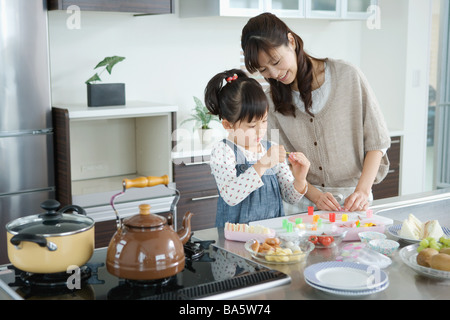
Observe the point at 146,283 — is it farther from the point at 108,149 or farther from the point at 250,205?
the point at 108,149

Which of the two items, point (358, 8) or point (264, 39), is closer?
point (264, 39)

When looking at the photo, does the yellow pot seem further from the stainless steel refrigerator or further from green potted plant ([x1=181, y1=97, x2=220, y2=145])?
green potted plant ([x1=181, y1=97, x2=220, y2=145])

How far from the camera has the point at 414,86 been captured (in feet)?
15.1

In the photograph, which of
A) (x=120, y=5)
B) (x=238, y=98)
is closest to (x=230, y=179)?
(x=238, y=98)

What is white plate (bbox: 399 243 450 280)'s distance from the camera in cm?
131

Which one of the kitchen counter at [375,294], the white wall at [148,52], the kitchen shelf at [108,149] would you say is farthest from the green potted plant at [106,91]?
the kitchen counter at [375,294]

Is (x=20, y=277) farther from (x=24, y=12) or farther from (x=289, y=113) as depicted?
(x=24, y=12)

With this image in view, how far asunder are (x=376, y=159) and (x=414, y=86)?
107 inches

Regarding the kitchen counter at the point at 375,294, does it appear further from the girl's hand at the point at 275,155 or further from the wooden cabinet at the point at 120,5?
the wooden cabinet at the point at 120,5

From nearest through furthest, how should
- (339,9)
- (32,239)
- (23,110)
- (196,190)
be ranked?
(32,239)
(23,110)
(196,190)
(339,9)

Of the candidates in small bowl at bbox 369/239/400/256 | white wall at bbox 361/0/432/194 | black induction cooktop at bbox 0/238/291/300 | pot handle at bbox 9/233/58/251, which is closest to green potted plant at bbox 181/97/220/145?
white wall at bbox 361/0/432/194

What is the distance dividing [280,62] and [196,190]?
173 centimetres

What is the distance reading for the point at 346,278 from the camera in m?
1.31

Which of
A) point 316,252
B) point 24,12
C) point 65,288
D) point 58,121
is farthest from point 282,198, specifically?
point 24,12
